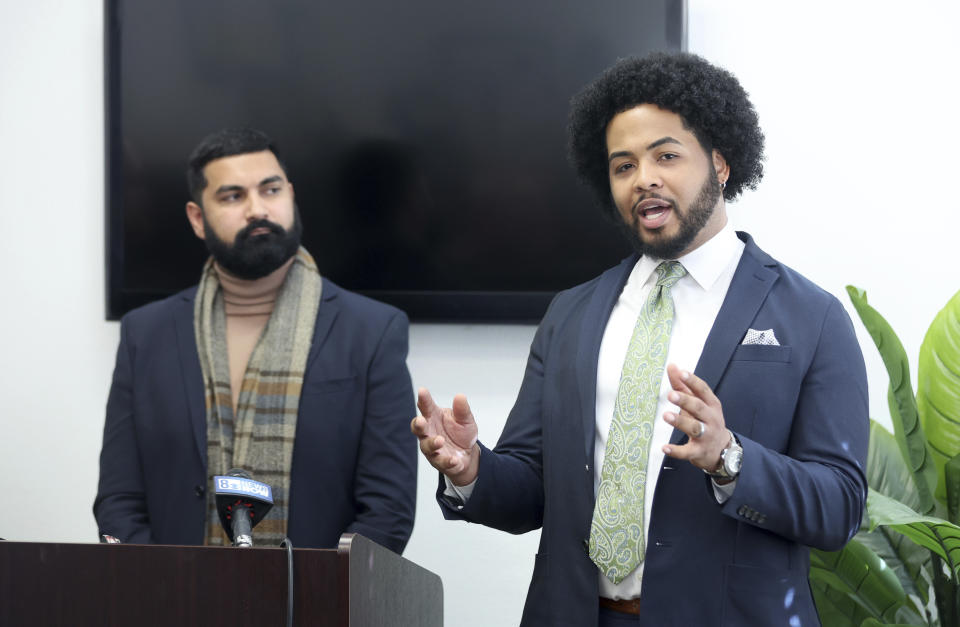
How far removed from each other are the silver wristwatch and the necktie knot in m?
0.40

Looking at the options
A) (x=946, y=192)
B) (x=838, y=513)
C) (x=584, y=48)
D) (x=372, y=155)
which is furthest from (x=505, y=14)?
(x=838, y=513)

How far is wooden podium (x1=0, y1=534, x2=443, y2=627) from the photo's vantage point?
129 centimetres

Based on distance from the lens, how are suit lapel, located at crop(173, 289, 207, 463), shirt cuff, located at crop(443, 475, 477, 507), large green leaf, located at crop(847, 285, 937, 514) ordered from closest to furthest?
shirt cuff, located at crop(443, 475, 477, 507)
large green leaf, located at crop(847, 285, 937, 514)
suit lapel, located at crop(173, 289, 207, 463)

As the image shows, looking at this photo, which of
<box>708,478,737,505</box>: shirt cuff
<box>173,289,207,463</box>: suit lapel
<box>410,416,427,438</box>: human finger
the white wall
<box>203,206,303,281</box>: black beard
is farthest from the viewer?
the white wall

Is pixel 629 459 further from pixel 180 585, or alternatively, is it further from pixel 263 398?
pixel 263 398

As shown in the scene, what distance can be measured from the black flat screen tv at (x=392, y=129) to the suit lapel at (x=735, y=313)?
1.16 meters

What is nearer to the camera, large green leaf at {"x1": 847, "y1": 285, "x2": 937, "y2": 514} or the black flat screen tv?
large green leaf at {"x1": 847, "y1": 285, "x2": 937, "y2": 514}

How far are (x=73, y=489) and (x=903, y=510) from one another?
243 cm

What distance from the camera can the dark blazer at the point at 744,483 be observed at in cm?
162

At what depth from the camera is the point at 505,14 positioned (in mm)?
3053

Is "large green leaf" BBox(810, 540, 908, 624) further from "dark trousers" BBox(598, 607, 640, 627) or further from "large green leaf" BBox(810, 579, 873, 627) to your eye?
"dark trousers" BBox(598, 607, 640, 627)

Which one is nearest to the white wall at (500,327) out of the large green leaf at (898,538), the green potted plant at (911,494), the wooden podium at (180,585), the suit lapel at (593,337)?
the large green leaf at (898,538)

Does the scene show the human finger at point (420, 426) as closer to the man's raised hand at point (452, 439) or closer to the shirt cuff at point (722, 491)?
the man's raised hand at point (452, 439)

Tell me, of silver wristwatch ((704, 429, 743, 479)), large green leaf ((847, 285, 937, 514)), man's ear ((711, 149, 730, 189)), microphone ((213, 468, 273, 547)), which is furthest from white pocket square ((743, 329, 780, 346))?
microphone ((213, 468, 273, 547))
